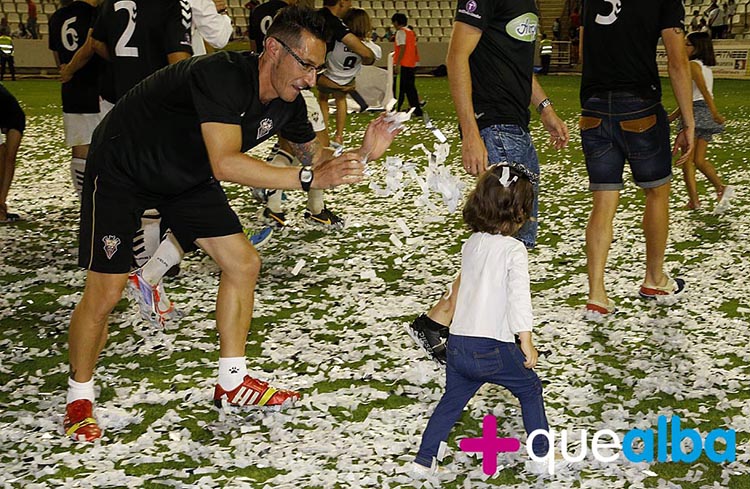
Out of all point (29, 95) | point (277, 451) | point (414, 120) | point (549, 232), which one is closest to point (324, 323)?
point (277, 451)

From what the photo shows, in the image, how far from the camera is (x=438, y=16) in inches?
1531

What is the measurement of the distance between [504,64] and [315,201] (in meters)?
3.75

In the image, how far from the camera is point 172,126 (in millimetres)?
3738

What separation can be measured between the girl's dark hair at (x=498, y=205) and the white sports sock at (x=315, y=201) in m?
4.36

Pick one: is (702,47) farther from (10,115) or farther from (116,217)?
(10,115)

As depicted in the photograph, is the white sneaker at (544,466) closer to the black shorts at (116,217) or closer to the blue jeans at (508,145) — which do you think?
the blue jeans at (508,145)

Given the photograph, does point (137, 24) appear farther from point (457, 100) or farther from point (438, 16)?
point (438, 16)

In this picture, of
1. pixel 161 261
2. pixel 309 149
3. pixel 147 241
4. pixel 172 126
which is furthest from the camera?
pixel 147 241

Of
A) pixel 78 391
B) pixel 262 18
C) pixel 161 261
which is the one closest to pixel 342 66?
pixel 262 18

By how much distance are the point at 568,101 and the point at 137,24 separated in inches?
631

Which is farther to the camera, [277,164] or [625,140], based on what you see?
[277,164]

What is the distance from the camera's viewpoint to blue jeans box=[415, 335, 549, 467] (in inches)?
131

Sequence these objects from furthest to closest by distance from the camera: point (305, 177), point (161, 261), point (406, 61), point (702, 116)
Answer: point (406, 61) < point (702, 116) < point (161, 261) < point (305, 177)

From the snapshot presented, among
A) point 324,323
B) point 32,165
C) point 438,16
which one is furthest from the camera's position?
point 438,16
